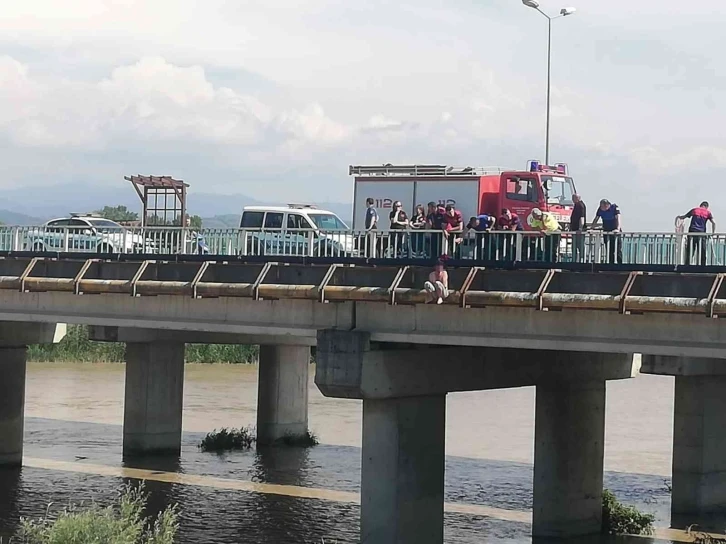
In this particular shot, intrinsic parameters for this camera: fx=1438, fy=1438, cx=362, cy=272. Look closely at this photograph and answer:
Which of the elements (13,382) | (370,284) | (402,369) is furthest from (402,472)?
(13,382)

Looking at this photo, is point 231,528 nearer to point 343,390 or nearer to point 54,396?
point 343,390

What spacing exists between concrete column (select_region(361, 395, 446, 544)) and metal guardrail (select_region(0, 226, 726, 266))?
2888 mm

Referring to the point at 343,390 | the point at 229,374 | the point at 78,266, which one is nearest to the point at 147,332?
the point at 78,266

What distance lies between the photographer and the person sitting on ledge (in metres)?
25.3

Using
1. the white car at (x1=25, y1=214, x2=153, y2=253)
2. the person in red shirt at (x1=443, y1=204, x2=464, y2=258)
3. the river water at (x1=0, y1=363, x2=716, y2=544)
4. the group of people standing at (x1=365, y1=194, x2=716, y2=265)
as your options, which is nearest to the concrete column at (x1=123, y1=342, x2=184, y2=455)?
the river water at (x1=0, y1=363, x2=716, y2=544)

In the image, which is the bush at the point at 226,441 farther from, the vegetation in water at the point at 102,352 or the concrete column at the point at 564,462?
the vegetation in water at the point at 102,352

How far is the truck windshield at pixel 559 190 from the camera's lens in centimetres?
3512

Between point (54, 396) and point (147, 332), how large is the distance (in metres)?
20.2

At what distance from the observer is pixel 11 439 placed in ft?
129

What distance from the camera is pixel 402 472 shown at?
2552 centimetres

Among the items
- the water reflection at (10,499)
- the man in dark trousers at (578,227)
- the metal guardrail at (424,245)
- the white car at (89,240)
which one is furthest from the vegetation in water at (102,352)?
the man in dark trousers at (578,227)

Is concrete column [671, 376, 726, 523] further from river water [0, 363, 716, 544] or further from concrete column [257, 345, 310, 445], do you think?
concrete column [257, 345, 310, 445]

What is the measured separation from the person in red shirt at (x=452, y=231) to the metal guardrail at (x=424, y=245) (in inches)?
1.0

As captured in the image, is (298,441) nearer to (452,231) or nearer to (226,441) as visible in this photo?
(226,441)
